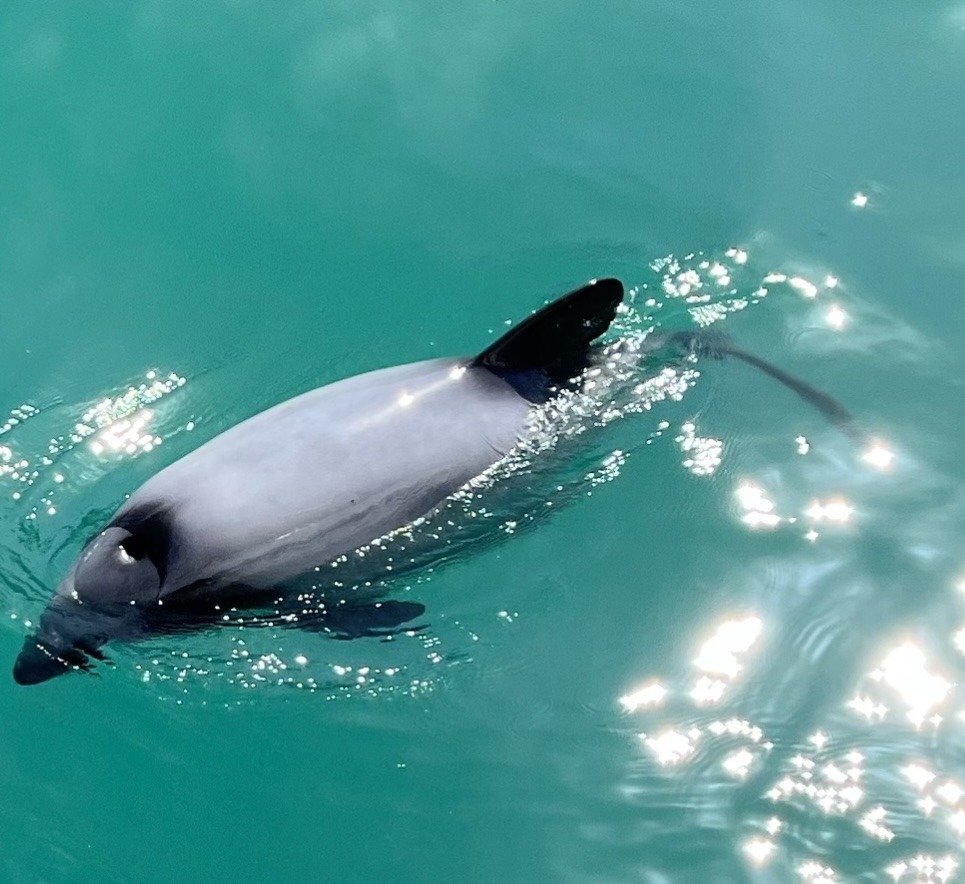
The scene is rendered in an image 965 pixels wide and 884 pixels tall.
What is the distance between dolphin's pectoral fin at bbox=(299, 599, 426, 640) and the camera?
6.77 m

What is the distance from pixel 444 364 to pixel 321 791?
266 centimetres

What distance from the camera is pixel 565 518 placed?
7203 millimetres

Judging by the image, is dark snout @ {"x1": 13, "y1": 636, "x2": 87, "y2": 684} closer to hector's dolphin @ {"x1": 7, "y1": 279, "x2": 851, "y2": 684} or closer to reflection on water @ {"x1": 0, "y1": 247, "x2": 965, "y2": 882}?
hector's dolphin @ {"x1": 7, "y1": 279, "x2": 851, "y2": 684}

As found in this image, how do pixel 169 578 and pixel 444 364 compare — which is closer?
pixel 169 578

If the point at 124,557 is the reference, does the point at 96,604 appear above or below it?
below

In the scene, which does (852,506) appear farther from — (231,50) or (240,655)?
(231,50)

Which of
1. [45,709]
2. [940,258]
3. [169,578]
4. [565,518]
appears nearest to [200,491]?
[169,578]

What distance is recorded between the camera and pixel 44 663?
664cm

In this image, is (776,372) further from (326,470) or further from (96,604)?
(96,604)

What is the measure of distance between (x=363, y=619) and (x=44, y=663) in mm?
1780

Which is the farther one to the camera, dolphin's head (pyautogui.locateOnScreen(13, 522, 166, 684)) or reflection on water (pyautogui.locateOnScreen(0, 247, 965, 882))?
dolphin's head (pyautogui.locateOnScreen(13, 522, 166, 684))

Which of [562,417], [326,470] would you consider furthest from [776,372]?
[326,470]

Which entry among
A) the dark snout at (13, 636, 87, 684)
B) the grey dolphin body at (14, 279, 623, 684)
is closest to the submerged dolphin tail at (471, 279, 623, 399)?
the grey dolphin body at (14, 279, 623, 684)

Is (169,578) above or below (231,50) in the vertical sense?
below
